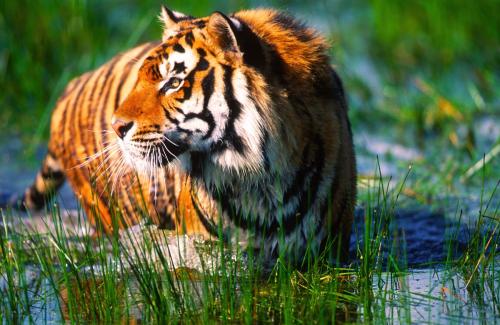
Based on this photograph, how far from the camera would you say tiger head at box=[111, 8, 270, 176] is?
368cm

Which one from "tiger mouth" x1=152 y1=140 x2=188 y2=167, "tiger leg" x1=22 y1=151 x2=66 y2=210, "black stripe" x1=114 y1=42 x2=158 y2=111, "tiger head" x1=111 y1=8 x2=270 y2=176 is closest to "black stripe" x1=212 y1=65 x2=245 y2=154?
A: "tiger head" x1=111 y1=8 x2=270 y2=176

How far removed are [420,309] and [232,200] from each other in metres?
0.86

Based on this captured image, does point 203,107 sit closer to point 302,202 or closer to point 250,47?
point 250,47

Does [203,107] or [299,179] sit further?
[299,179]

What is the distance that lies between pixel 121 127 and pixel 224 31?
53 cm

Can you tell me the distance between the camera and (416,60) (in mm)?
8078

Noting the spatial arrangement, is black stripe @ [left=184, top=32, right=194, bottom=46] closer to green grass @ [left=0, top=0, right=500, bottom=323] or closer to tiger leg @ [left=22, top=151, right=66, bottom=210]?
green grass @ [left=0, top=0, right=500, bottom=323]

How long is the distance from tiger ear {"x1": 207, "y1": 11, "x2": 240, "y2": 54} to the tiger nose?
1.48 feet

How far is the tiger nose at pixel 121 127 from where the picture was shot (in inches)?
146

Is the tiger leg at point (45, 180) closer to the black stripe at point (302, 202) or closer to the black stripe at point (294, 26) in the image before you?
the black stripe at point (302, 202)

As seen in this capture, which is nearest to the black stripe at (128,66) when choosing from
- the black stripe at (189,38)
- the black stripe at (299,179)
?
the black stripe at (189,38)

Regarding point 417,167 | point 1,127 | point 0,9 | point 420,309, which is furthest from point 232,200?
point 0,9

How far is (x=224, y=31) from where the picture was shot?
3.69 metres

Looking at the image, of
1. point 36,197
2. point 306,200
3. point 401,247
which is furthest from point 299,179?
point 36,197
